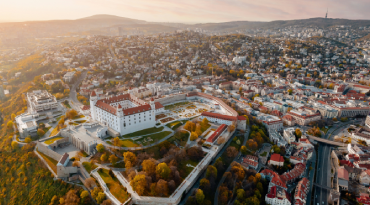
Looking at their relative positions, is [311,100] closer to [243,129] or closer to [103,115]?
[243,129]

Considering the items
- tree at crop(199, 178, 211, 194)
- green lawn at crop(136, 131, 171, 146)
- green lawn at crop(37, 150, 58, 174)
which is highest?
green lawn at crop(136, 131, 171, 146)

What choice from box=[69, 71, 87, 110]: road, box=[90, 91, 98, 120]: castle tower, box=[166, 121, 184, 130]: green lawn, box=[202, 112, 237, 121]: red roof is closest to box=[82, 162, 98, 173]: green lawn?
box=[90, 91, 98, 120]: castle tower

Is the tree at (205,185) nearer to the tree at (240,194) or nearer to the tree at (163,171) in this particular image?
the tree at (240,194)

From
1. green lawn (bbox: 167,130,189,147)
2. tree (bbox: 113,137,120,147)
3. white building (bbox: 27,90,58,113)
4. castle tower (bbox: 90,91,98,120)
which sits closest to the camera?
tree (bbox: 113,137,120,147)

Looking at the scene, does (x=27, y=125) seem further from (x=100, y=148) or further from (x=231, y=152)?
(x=231, y=152)

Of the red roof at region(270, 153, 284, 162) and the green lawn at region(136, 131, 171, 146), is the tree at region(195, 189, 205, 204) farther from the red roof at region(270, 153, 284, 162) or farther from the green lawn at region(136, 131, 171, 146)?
the red roof at region(270, 153, 284, 162)

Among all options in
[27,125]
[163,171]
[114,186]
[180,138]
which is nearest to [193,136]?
[180,138]
